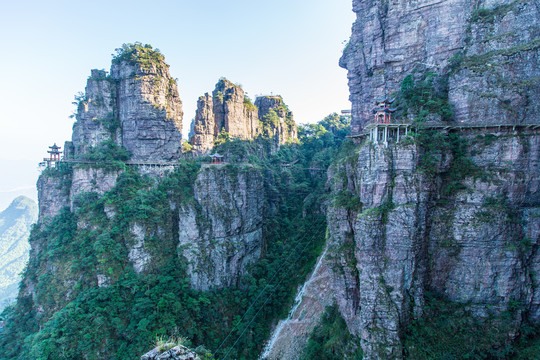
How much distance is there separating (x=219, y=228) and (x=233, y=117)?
16368mm

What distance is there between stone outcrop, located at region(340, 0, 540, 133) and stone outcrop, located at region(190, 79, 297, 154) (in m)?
15.9

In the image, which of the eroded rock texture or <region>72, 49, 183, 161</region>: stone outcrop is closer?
the eroded rock texture

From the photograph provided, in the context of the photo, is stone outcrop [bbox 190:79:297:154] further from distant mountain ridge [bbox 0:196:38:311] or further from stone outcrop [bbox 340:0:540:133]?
distant mountain ridge [bbox 0:196:38:311]

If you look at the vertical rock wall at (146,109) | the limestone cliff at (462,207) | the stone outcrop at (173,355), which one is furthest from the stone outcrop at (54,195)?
the limestone cliff at (462,207)

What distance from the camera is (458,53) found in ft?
69.4

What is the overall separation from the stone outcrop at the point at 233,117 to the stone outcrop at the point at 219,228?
770 centimetres

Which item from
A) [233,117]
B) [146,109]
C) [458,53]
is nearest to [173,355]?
[458,53]

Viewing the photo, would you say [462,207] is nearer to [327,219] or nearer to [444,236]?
[444,236]

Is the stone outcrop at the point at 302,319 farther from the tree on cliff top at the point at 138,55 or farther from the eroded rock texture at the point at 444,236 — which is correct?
the tree on cliff top at the point at 138,55

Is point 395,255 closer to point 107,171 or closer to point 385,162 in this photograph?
point 385,162

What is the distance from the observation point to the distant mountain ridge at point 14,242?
71.8 metres

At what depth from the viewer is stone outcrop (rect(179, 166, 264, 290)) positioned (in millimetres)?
27759

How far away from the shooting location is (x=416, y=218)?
17094 millimetres

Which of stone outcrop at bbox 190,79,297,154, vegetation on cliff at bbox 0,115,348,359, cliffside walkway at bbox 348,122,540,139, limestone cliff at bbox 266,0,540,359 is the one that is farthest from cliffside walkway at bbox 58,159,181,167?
cliffside walkway at bbox 348,122,540,139
